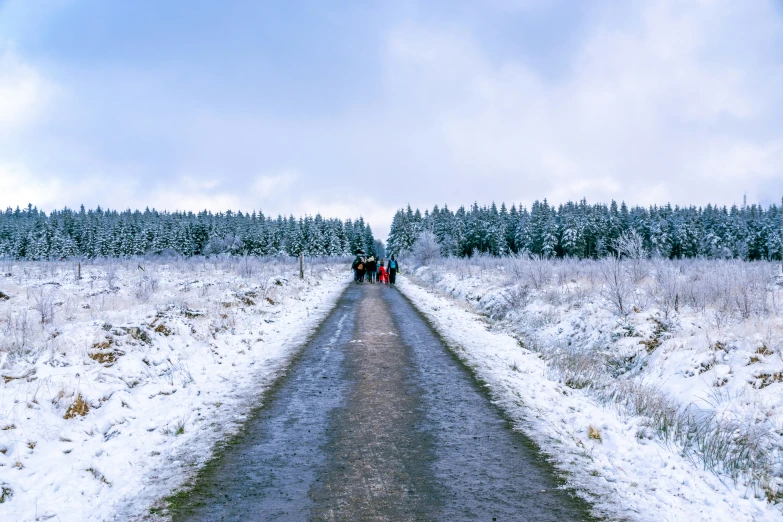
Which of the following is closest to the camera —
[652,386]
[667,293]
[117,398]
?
[117,398]

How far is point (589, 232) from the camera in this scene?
84.1 m

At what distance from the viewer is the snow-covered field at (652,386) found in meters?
4.12

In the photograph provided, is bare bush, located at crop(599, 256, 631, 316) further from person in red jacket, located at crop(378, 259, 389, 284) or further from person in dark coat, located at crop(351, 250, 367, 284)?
person in dark coat, located at crop(351, 250, 367, 284)

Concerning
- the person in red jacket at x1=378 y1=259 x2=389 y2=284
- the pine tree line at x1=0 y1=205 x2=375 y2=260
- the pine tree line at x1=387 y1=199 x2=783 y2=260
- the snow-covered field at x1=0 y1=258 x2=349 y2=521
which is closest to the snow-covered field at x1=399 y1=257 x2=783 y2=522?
the snow-covered field at x1=0 y1=258 x2=349 y2=521

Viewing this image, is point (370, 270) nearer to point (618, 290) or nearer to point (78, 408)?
point (618, 290)

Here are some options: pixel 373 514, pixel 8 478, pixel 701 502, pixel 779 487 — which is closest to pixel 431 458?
pixel 373 514

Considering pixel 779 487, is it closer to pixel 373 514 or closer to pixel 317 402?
pixel 373 514

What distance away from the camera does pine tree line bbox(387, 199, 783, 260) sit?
265ft

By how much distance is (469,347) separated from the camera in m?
10.4

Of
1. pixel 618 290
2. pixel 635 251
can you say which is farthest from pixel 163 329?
pixel 635 251

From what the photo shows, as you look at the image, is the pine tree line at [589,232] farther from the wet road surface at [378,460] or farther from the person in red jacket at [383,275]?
the wet road surface at [378,460]

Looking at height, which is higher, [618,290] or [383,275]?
[618,290]

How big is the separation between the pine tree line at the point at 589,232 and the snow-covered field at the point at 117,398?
223ft

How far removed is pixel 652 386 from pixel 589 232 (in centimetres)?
8398
